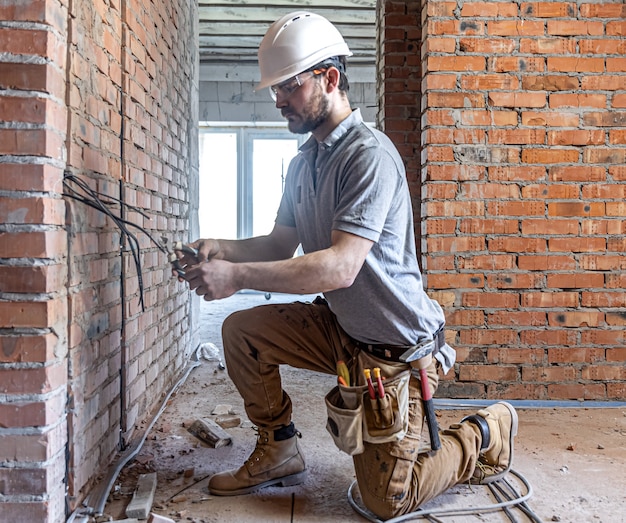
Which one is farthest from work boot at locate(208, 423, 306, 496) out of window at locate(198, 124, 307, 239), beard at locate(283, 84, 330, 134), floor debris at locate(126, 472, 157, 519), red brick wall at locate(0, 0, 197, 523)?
window at locate(198, 124, 307, 239)

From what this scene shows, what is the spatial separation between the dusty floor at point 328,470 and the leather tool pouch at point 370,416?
0.25 m

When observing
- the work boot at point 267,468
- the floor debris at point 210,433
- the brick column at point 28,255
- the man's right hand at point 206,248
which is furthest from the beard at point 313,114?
the floor debris at point 210,433

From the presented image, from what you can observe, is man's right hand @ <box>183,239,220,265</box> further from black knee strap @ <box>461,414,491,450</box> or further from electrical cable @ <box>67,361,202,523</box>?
black knee strap @ <box>461,414,491,450</box>

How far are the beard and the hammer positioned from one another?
795 mm

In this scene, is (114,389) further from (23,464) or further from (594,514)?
(594,514)

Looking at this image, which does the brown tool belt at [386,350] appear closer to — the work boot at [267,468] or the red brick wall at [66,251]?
the work boot at [267,468]

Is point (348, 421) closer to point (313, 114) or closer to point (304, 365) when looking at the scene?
point (304, 365)

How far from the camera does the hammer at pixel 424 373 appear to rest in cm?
190

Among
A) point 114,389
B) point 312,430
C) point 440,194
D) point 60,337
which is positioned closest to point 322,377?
point 312,430

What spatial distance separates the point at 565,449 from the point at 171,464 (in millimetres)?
1529

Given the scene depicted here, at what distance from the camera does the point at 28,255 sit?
5.02 feet

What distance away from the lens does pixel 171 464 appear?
220 centimetres

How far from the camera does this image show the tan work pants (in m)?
1.91

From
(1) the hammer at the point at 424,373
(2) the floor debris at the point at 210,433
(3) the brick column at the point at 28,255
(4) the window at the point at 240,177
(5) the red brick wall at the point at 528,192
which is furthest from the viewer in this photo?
(4) the window at the point at 240,177
